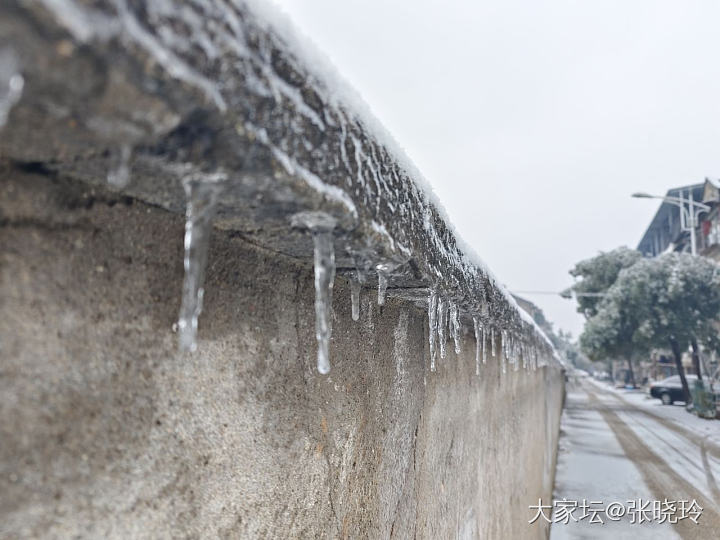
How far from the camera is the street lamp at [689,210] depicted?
51.1 feet

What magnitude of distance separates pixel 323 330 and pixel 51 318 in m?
0.29

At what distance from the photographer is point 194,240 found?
0.48m

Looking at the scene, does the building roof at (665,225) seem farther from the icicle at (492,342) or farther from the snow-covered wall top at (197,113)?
the snow-covered wall top at (197,113)

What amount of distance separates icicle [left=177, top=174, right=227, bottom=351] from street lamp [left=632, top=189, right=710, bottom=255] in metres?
16.0

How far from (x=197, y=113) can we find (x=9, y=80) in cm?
12

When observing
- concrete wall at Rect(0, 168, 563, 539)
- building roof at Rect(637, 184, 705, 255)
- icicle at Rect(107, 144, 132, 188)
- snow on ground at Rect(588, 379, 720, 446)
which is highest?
building roof at Rect(637, 184, 705, 255)

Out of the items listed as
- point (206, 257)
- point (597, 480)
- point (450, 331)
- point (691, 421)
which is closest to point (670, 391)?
point (691, 421)

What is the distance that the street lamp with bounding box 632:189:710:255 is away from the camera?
51.1 ft

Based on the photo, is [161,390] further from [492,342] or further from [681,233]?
[681,233]

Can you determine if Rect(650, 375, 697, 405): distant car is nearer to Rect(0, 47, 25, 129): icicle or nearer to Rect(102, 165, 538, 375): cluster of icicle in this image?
Rect(102, 165, 538, 375): cluster of icicle

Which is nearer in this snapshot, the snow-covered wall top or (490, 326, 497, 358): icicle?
the snow-covered wall top

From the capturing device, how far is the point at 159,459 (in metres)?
0.53

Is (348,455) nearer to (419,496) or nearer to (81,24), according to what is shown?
(419,496)

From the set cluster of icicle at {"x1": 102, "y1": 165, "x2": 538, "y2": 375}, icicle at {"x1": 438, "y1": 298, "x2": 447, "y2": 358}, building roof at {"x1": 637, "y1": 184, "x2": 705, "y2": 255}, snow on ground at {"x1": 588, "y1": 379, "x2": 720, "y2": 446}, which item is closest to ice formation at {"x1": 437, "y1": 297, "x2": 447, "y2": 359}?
icicle at {"x1": 438, "y1": 298, "x2": 447, "y2": 358}
